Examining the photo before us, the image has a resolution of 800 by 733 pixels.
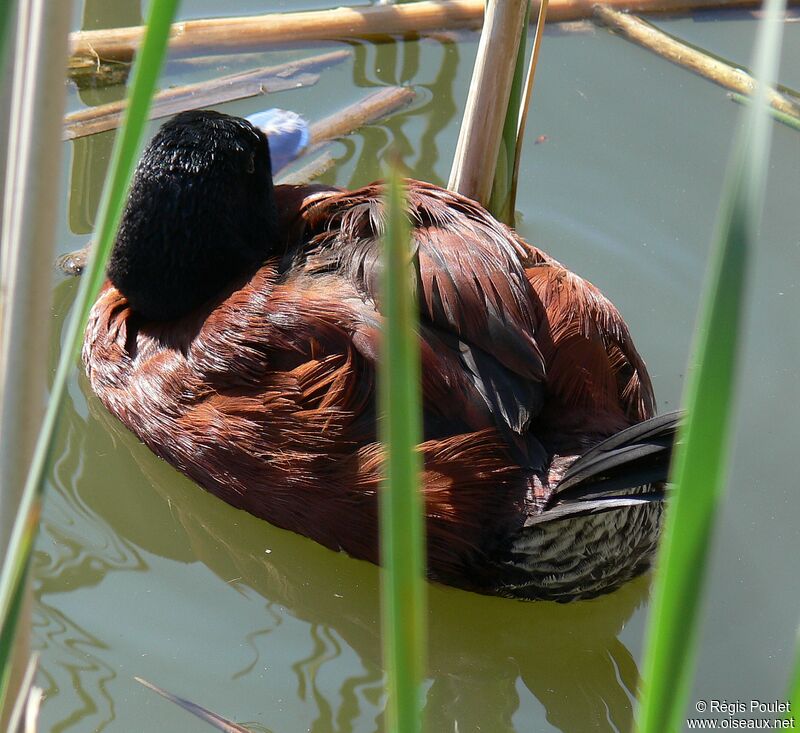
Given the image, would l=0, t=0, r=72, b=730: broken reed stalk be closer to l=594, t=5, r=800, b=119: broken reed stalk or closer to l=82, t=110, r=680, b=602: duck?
l=82, t=110, r=680, b=602: duck

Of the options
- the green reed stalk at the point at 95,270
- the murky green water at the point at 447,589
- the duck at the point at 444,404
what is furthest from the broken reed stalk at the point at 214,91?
the green reed stalk at the point at 95,270

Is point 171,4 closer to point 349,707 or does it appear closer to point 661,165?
point 349,707

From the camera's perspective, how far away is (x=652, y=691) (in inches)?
37.6

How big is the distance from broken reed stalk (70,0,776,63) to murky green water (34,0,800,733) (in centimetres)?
55

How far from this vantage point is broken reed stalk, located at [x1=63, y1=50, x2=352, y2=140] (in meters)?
4.33

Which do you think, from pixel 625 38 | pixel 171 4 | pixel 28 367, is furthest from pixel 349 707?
pixel 625 38

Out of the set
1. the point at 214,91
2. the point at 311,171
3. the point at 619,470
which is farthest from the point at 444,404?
the point at 214,91

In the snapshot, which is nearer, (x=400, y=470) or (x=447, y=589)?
(x=400, y=470)

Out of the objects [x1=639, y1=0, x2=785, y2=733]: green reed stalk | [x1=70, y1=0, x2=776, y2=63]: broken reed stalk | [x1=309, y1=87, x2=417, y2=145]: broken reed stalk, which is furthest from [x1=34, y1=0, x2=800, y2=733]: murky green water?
[x1=639, y1=0, x2=785, y2=733]: green reed stalk

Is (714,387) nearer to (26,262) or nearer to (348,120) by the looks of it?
(26,262)

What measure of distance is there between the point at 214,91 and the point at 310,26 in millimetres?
554

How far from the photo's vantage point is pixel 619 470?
2.51 m

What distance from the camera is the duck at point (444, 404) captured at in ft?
8.71

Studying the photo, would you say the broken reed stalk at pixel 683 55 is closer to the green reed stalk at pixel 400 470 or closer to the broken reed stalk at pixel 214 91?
the broken reed stalk at pixel 214 91
